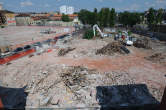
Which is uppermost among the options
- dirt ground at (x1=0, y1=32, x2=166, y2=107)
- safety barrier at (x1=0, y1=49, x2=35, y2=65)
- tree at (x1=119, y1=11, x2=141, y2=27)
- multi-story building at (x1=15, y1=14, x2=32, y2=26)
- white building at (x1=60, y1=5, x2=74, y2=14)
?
white building at (x1=60, y1=5, x2=74, y2=14)

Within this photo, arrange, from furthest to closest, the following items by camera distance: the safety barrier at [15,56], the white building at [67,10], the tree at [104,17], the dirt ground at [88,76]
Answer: the white building at [67,10] < the tree at [104,17] < the safety barrier at [15,56] < the dirt ground at [88,76]

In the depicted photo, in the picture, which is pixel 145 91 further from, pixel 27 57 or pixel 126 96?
pixel 27 57

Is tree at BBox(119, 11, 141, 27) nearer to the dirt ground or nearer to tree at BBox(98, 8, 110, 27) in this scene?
tree at BBox(98, 8, 110, 27)

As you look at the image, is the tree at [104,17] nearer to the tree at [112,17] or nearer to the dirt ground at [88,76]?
the tree at [112,17]

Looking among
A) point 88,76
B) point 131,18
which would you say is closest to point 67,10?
point 131,18

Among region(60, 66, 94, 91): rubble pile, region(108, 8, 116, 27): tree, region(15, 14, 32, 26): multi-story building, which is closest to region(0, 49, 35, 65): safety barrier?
region(60, 66, 94, 91): rubble pile

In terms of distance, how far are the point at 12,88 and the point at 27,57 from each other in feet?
21.0

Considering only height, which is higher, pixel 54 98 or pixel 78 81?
pixel 78 81

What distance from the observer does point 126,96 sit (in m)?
5.91

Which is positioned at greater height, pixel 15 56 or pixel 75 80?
pixel 15 56

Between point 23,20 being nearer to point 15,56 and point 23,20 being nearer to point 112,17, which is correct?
point 112,17

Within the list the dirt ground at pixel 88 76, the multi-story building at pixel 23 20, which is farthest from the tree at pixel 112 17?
the multi-story building at pixel 23 20

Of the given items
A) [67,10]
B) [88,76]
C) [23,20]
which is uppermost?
[67,10]

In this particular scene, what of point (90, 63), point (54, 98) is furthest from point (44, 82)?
point (90, 63)
